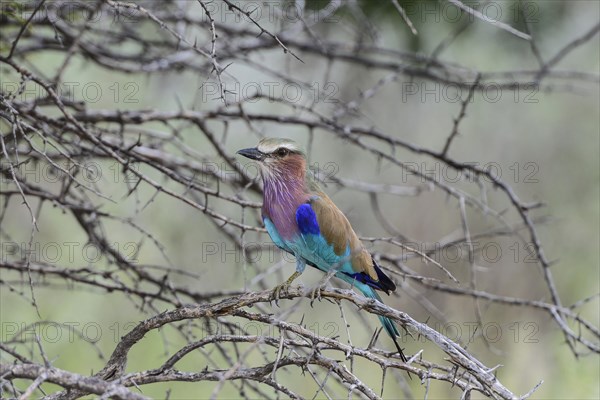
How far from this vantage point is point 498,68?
10.5 metres

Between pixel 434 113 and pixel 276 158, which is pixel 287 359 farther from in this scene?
pixel 434 113

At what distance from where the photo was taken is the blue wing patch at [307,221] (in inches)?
151

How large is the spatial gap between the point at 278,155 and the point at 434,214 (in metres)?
6.63

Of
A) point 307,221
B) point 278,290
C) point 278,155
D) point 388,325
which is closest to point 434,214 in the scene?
point 278,155

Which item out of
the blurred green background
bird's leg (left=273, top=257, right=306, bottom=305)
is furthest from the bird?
the blurred green background

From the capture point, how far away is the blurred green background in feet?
30.0

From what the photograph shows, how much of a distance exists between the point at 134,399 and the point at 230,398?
7600mm

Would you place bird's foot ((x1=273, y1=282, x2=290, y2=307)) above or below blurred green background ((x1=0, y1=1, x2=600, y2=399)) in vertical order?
below

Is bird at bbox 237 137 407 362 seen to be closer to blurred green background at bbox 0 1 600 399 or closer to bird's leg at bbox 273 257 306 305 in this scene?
bird's leg at bbox 273 257 306 305

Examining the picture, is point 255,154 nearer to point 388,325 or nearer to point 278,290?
point 278,290

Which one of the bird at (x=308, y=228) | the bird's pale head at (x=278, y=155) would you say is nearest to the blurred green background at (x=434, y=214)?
the bird's pale head at (x=278, y=155)

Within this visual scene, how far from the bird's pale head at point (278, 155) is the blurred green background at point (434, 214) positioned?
182 inches

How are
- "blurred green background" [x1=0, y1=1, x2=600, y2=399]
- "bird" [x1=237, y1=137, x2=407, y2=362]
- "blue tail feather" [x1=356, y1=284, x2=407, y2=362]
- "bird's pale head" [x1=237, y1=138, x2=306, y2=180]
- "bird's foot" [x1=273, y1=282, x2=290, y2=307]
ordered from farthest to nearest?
"blurred green background" [x1=0, y1=1, x2=600, y2=399], "bird's pale head" [x1=237, y1=138, x2=306, y2=180], "bird" [x1=237, y1=137, x2=407, y2=362], "bird's foot" [x1=273, y1=282, x2=290, y2=307], "blue tail feather" [x1=356, y1=284, x2=407, y2=362]

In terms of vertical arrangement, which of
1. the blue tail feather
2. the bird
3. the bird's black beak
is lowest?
the blue tail feather
